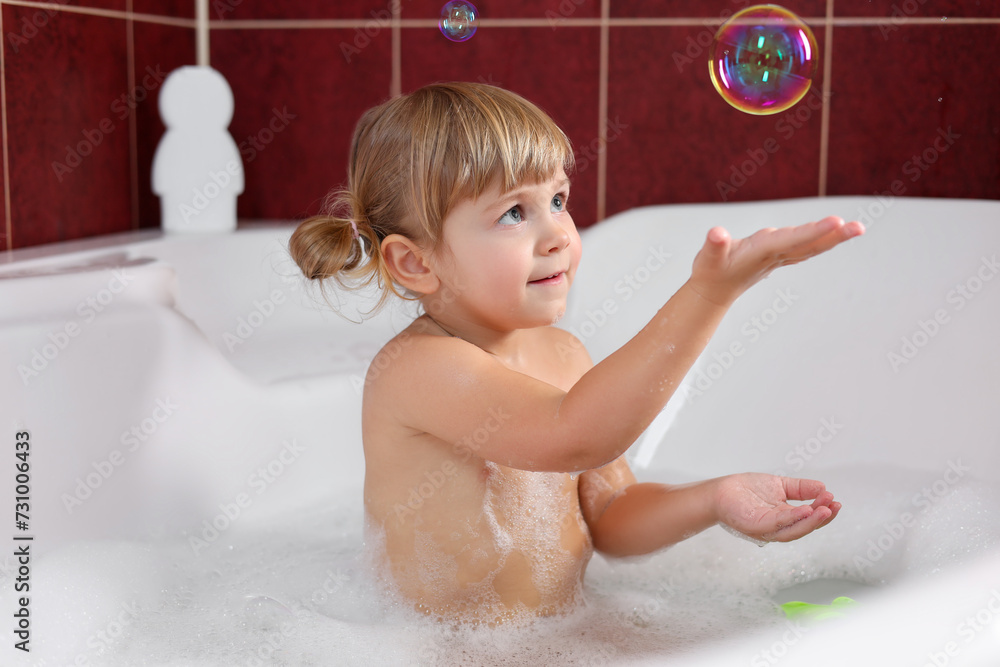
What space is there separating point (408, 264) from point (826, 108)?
46.1 inches

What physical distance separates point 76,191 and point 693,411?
3.59 feet

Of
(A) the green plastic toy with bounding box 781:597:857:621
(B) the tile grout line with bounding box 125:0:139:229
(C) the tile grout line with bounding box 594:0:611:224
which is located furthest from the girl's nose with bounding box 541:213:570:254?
(B) the tile grout line with bounding box 125:0:139:229

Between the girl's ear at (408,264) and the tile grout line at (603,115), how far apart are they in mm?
1076

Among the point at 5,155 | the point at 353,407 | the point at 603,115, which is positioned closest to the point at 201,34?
the point at 5,155

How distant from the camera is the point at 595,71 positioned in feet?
6.25

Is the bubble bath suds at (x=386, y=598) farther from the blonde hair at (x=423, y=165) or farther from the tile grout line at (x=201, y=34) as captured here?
the tile grout line at (x=201, y=34)

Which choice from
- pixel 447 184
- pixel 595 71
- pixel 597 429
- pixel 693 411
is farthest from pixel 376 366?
pixel 595 71

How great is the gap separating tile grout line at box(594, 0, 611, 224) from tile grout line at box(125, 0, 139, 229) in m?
0.88

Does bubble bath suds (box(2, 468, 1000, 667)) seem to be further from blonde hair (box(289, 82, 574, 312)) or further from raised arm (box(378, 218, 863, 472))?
blonde hair (box(289, 82, 574, 312))

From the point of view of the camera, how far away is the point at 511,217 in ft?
2.86

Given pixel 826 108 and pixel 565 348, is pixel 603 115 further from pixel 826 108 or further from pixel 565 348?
pixel 565 348

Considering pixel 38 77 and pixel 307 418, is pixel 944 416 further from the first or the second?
pixel 38 77

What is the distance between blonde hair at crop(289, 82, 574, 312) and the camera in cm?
86

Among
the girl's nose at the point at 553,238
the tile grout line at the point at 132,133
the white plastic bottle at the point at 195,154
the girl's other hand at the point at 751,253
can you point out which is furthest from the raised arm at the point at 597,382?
the tile grout line at the point at 132,133
